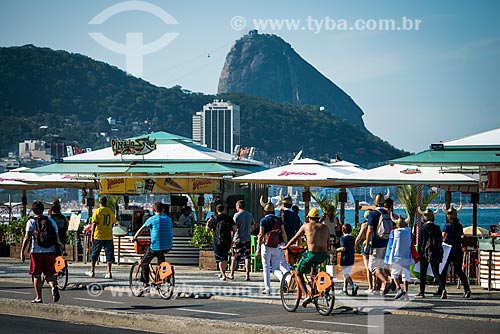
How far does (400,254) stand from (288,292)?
229cm

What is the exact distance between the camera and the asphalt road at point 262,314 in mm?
12828

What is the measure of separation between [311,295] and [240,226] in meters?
5.91

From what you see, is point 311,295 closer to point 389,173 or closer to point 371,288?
point 371,288

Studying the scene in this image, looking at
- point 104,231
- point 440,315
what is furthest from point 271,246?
point 104,231

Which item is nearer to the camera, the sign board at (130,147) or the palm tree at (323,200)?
the sign board at (130,147)

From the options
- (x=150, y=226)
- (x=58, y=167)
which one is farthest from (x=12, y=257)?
(x=150, y=226)

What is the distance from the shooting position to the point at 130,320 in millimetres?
13594

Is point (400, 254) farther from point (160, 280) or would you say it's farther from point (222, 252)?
point (222, 252)

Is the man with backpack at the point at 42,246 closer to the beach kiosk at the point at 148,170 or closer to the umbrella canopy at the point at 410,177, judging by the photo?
the umbrella canopy at the point at 410,177

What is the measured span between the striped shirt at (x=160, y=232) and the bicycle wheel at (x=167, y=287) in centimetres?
56

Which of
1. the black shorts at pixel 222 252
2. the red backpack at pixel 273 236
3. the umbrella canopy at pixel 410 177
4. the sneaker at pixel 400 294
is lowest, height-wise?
the sneaker at pixel 400 294

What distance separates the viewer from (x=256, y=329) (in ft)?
→ 40.1

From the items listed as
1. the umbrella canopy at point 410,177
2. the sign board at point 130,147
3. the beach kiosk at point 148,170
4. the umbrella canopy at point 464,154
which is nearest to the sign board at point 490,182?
the umbrella canopy at point 464,154

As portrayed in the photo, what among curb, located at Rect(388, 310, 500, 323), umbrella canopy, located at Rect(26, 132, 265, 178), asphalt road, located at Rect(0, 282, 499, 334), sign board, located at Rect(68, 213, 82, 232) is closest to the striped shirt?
asphalt road, located at Rect(0, 282, 499, 334)
